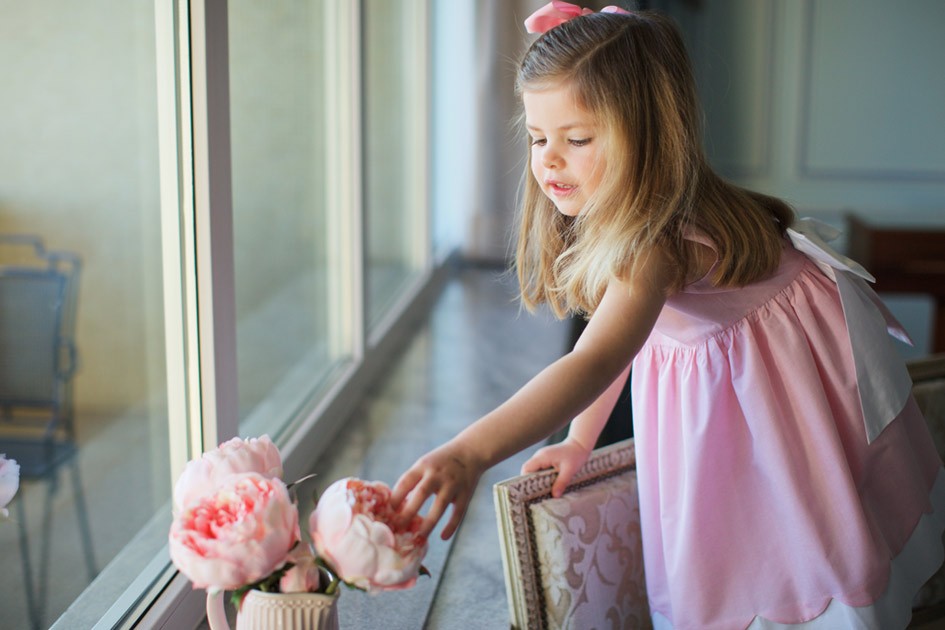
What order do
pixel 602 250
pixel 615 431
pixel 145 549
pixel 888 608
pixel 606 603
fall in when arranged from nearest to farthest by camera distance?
pixel 602 250 < pixel 888 608 < pixel 606 603 < pixel 145 549 < pixel 615 431

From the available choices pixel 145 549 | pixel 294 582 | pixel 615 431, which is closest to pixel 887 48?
pixel 615 431

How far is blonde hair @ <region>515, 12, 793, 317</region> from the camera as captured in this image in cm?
119

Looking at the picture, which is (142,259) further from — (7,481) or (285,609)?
(285,609)

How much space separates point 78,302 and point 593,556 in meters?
0.90

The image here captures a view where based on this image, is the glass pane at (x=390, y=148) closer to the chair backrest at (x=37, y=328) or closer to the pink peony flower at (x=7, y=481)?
the chair backrest at (x=37, y=328)

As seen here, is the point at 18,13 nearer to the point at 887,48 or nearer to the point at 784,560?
the point at 784,560

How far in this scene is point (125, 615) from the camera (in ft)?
4.33

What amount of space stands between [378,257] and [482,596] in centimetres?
167

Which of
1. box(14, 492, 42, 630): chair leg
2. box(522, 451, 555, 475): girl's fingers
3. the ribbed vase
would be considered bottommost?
box(14, 492, 42, 630): chair leg

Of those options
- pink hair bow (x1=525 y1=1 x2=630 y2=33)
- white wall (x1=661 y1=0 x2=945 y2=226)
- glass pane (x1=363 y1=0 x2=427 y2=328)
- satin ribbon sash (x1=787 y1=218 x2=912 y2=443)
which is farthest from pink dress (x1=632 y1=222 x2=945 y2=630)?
white wall (x1=661 y1=0 x2=945 y2=226)

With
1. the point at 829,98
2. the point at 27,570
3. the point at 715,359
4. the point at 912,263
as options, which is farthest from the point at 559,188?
the point at 829,98

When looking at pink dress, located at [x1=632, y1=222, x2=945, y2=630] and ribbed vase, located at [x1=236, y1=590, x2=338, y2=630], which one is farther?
pink dress, located at [x1=632, y1=222, x2=945, y2=630]

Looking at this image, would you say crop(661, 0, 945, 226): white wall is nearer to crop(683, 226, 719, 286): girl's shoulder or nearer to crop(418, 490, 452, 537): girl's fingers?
crop(683, 226, 719, 286): girl's shoulder

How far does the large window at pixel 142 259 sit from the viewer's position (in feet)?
4.39
